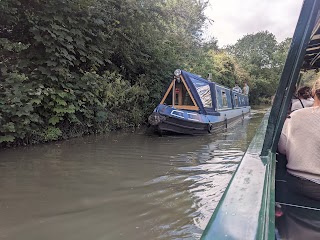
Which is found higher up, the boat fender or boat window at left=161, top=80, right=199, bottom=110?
boat window at left=161, top=80, right=199, bottom=110

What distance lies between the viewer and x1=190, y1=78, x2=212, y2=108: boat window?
10.1 m

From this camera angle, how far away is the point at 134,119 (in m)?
11.0

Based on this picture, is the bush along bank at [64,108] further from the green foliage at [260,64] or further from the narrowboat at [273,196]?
the green foliage at [260,64]

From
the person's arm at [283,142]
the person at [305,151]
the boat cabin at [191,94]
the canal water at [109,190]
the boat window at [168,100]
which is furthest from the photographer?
the boat window at [168,100]

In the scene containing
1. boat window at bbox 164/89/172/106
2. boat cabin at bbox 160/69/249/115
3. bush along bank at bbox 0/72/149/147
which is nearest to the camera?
bush along bank at bbox 0/72/149/147

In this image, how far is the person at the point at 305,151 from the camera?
1.81 meters

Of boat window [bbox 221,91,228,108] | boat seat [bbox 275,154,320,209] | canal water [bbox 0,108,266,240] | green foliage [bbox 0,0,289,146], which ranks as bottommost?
canal water [bbox 0,108,266,240]

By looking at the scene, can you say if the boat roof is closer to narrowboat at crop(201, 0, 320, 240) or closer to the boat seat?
narrowboat at crop(201, 0, 320, 240)

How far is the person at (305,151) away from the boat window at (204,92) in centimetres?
813

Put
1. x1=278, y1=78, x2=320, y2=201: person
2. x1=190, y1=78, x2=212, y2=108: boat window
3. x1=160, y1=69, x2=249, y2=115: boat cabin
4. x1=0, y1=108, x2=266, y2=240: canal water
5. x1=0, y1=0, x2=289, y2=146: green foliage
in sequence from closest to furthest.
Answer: x1=278, y1=78, x2=320, y2=201: person, x1=0, y1=108, x2=266, y2=240: canal water, x1=0, y1=0, x2=289, y2=146: green foliage, x1=160, y1=69, x2=249, y2=115: boat cabin, x1=190, y1=78, x2=212, y2=108: boat window

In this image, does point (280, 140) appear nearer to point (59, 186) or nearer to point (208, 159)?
point (59, 186)

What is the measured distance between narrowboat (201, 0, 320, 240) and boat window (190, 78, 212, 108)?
7.92m

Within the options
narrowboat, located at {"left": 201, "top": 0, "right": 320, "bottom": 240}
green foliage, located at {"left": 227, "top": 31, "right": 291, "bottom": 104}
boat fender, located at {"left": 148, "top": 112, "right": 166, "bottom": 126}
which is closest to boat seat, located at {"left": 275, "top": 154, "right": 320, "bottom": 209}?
narrowboat, located at {"left": 201, "top": 0, "right": 320, "bottom": 240}

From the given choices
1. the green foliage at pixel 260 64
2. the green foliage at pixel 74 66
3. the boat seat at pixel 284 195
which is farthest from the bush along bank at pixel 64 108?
the green foliage at pixel 260 64
